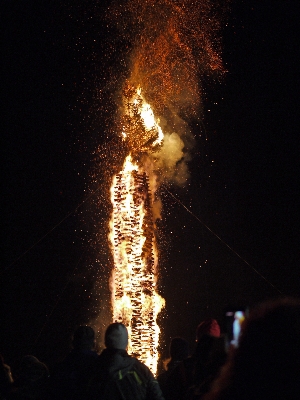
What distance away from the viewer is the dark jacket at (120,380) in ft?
13.8

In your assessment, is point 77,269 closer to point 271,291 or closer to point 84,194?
point 84,194

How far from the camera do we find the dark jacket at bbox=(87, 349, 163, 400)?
166 inches

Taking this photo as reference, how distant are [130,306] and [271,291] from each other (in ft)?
43.4

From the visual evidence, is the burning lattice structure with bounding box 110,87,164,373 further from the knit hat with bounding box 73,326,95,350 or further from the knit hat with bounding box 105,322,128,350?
the knit hat with bounding box 105,322,128,350

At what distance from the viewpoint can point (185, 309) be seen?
76.6ft

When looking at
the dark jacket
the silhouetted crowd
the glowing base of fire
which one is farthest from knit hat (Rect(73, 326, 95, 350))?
the glowing base of fire

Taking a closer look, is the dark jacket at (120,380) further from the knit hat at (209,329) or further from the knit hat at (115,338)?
the knit hat at (209,329)

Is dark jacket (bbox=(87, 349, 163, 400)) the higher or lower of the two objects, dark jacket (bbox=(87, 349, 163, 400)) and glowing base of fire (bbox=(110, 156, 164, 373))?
the lower

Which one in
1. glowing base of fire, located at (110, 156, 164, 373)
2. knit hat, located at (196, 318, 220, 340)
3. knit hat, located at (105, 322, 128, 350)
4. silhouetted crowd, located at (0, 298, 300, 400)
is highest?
glowing base of fire, located at (110, 156, 164, 373)

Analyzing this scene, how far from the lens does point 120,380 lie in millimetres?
4227

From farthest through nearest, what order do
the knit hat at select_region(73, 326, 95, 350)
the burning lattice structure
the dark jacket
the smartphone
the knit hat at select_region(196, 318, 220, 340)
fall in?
1. the burning lattice structure
2. the knit hat at select_region(73, 326, 95, 350)
3. the knit hat at select_region(196, 318, 220, 340)
4. the dark jacket
5. the smartphone

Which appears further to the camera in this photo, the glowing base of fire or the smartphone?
the glowing base of fire

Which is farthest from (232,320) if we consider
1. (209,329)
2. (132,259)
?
(132,259)

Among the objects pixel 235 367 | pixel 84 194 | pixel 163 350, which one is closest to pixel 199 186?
pixel 84 194
